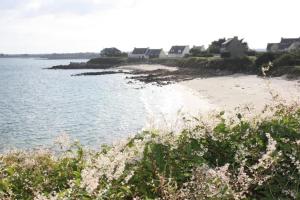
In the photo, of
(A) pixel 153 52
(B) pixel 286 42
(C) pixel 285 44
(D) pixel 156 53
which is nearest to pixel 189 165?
(C) pixel 285 44

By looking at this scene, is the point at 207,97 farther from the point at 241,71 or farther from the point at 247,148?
the point at 247,148

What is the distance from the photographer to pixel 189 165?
5.01 m

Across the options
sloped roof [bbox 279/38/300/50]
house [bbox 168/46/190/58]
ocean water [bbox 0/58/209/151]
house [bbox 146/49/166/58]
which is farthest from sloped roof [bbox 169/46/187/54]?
ocean water [bbox 0/58/209/151]

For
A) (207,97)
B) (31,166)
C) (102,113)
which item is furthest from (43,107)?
(31,166)

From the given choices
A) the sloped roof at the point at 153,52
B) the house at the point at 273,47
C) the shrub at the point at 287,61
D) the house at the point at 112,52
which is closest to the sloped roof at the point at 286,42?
the house at the point at 273,47

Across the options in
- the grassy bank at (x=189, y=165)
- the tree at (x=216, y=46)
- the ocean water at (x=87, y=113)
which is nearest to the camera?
the grassy bank at (x=189, y=165)

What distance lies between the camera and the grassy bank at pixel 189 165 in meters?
4.20

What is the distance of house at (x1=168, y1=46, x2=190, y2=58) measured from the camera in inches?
5994

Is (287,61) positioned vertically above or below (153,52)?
above

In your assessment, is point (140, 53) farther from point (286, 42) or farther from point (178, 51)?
point (286, 42)

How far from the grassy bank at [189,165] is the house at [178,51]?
146 metres

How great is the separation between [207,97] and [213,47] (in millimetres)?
70712

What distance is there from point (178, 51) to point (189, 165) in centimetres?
15087

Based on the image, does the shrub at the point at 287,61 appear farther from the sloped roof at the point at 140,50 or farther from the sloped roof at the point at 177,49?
the sloped roof at the point at 140,50
